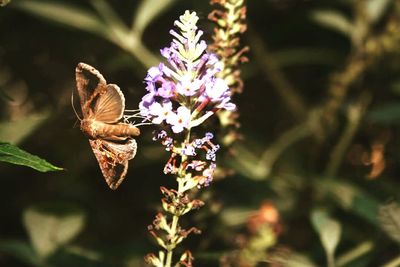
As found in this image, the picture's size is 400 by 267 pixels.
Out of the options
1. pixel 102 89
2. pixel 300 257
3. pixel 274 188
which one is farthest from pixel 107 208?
pixel 102 89

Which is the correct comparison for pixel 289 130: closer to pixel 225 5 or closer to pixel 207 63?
pixel 225 5

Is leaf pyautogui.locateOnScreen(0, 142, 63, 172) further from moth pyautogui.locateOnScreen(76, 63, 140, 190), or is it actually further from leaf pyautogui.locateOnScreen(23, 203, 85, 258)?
leaf pyautogui.locateOnScreen(23, 203, 85, 258)

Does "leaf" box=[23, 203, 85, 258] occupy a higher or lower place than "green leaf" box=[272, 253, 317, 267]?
higher

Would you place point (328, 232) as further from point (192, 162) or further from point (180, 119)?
point (180, 119)

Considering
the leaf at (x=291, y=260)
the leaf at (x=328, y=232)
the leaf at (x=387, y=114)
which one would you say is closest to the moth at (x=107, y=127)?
the leaf at (x=291, y=260)

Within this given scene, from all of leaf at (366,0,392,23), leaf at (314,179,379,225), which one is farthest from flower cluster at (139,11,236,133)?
leaf at (366,0,392,23)

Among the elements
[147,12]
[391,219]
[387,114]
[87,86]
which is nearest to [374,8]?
[387,114]
